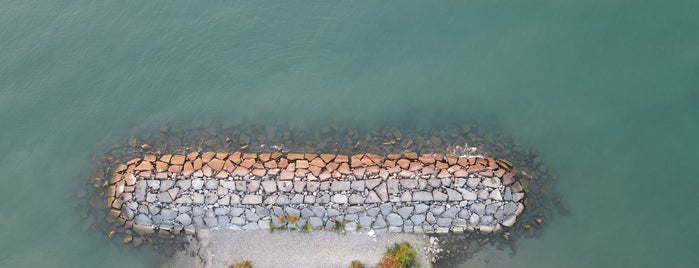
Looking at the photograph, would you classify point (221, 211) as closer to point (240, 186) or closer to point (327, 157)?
point (240, 186)

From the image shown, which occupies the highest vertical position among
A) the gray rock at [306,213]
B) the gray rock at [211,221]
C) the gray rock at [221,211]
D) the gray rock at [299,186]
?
the gray rock at [299,186]

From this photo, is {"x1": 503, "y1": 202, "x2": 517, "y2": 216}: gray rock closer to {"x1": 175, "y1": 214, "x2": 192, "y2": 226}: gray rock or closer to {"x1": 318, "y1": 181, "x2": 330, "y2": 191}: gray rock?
{"x1": 318, "y1": 181, "x2": 330, "y2": 191}: gray rock

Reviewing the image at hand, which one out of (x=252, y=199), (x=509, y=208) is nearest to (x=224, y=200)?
(x=252, y=199)

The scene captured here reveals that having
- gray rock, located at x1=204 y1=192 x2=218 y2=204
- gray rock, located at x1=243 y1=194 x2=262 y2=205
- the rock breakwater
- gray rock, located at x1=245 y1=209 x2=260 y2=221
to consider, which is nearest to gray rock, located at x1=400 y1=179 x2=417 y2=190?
the rock breakwater

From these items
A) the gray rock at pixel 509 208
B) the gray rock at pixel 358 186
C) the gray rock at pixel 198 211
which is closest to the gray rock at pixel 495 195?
the gray rock at pixel 509 208

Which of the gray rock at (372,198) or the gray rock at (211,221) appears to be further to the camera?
the gray rock at (211,221)

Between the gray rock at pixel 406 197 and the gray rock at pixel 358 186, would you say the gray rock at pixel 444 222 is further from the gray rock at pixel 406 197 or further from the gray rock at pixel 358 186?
the gray rock at pixel 358 186

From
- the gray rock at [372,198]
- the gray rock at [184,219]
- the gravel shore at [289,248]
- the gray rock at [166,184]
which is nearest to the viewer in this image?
the gravel shore at [289,248]
